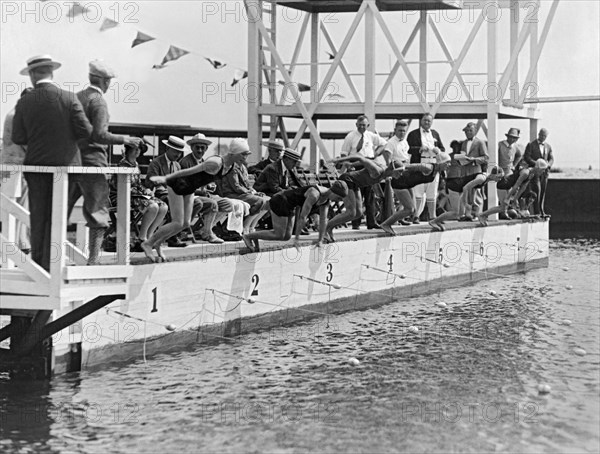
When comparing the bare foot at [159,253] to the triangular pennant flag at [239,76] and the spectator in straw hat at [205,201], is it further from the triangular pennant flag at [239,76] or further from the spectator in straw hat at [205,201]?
the triangular pennant flag at [239,76]

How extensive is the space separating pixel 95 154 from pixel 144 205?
267 cm

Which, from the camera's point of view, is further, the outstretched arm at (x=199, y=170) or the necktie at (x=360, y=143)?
the necktie at (x=360, y=143)

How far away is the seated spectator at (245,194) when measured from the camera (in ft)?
59.1

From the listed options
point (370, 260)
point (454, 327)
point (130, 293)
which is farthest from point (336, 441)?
point (370, 260)

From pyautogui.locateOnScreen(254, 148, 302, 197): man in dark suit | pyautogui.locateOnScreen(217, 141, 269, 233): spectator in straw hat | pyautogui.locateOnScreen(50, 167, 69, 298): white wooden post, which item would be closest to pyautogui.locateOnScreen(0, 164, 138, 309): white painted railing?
pyautogui.locateOnScreen(50, 167, 69, 298): white wooden post

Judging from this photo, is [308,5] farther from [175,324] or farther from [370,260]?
[175,324]

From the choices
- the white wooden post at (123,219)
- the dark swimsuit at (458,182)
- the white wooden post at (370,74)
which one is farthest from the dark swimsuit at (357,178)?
the white wooden post at (370,74)

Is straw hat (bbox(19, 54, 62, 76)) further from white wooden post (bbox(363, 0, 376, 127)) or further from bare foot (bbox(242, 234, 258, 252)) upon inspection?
white wooden post (bbox(363, 0, 376, 127))

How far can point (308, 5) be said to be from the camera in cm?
3109

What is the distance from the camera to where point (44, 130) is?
40.7 ft

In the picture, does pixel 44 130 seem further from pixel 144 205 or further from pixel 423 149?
pixel 423 149

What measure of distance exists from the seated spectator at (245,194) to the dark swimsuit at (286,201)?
93 cm

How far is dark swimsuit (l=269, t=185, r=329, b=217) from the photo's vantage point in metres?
17.0

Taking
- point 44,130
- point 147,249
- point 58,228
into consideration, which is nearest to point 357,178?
point 147,249
